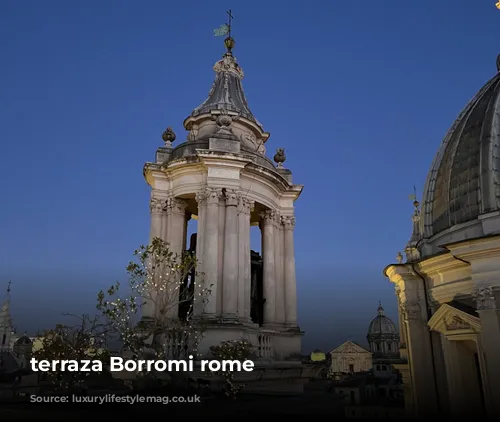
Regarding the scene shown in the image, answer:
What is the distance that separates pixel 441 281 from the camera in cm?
1720

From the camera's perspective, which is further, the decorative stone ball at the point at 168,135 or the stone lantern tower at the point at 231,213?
the decorative stone ball at the point at 168,135

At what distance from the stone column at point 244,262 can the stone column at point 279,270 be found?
3.23 m

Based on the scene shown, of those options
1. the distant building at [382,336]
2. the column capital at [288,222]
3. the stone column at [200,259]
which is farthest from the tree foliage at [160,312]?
the distant building at [382,336]

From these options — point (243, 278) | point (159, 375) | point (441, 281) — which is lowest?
point (159, 375)

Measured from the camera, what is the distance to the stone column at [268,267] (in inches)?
1067

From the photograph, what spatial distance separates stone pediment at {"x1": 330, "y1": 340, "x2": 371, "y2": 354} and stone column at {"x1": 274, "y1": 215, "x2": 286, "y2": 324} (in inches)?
2856

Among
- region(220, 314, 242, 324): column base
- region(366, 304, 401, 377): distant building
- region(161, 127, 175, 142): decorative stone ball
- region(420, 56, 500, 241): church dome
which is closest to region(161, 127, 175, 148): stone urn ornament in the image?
region(161, 127, 175, 142): decorative stone ball

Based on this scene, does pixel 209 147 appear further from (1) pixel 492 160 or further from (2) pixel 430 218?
(1) pixel 492 160

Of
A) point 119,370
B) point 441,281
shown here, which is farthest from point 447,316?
point 119,370

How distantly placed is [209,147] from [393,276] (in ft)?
41.4

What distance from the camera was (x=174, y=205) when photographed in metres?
27.2

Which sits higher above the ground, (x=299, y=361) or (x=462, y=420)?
(x=299, y=361)

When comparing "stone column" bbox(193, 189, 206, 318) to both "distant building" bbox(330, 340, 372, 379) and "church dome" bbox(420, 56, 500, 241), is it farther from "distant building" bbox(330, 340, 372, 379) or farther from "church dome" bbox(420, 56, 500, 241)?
"distant building" bbox(330, 340, 372, 379)

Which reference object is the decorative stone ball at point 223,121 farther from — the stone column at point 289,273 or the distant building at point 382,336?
the distant building at point 382,336
